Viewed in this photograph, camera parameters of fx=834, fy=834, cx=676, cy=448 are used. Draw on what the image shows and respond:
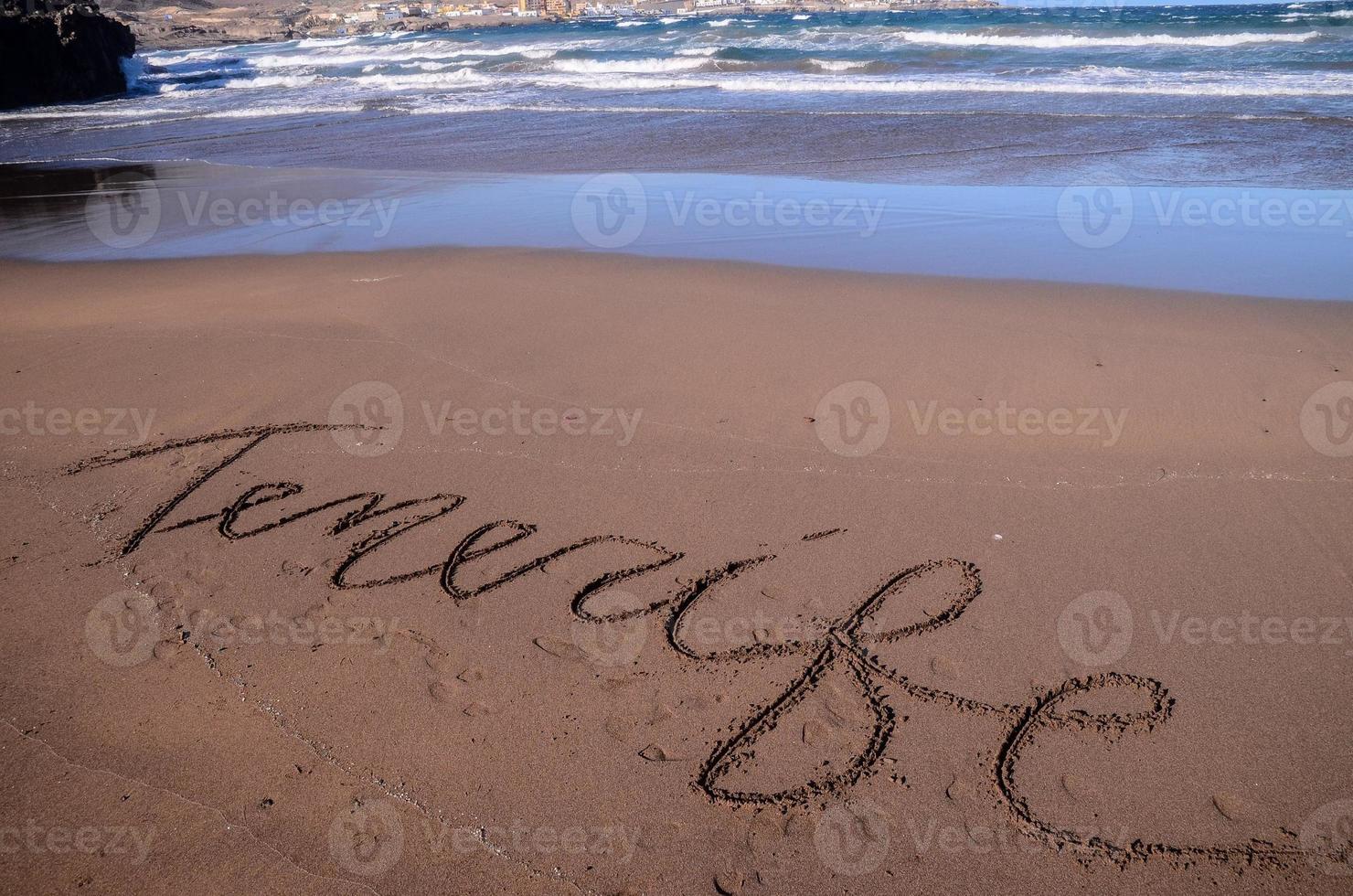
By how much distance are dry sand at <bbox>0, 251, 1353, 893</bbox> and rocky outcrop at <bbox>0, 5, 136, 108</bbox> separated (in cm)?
2730

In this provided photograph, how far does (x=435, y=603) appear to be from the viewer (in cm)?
337

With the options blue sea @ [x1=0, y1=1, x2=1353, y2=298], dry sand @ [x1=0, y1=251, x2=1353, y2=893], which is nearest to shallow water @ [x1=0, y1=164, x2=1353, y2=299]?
blue sea @ [x1=0, y1=1, x2=1353, y2=298]

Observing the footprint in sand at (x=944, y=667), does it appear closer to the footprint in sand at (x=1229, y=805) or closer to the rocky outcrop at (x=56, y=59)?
the footprint in sand at (x=1229, y=805)

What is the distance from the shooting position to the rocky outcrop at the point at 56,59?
2516 cm

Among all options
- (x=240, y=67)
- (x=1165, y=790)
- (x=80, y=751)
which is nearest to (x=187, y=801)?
(x=80, y=751)

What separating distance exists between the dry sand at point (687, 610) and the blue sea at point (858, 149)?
2060mm

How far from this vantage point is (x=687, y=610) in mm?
3309

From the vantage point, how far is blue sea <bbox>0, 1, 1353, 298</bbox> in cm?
755

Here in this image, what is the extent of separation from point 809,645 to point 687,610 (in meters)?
0.50

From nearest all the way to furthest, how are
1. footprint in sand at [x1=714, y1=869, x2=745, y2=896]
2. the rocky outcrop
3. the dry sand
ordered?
footprint in sand at [x1=714, y1=869, x2=745, y2=896], the dry sand, the rocky outcrop

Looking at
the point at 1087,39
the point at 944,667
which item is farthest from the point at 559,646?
the point at 1087,39

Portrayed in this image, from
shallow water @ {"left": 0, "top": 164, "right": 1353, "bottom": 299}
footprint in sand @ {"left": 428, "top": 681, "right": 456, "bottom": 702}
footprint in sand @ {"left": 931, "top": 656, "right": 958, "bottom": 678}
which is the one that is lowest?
footprint in sand @ {"left": 931, "top": 656, "right": 958, "bottom": 678}

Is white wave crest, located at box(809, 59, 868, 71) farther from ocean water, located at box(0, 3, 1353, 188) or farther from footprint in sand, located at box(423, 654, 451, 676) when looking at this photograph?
footprint in sand, located at box(423, 654, 451, 676)

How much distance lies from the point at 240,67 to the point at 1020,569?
40.1 metres
